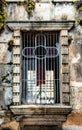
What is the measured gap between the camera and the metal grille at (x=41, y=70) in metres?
10.3

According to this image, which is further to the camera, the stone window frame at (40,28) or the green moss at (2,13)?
the green moss at (2,13)

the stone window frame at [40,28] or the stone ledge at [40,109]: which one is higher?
the stone window frame at [40,28]

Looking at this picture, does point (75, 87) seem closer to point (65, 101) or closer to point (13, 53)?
point (65, 101)

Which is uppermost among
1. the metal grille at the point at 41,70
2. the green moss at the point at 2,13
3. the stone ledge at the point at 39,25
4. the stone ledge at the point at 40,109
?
the green moss at the point at 2,13

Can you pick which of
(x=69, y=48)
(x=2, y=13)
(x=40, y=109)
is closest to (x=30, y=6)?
(x=2, y=13)

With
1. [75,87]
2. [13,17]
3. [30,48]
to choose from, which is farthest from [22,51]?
[75,87]

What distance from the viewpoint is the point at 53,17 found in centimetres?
1030

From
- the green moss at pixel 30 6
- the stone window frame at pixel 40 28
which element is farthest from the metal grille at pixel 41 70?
the green moss at pixel 30 6

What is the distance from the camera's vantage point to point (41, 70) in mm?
10344

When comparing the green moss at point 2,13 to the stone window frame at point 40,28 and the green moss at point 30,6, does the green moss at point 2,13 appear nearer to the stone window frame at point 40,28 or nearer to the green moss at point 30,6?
the stone window frame at point 40,28

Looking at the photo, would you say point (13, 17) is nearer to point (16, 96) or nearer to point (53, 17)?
point (53, 17)

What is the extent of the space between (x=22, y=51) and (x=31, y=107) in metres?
1.53

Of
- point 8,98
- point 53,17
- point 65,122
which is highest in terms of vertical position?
point 53,17

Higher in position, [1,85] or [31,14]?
[31,14]
